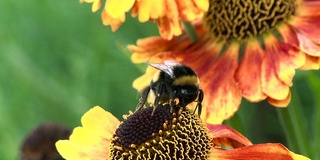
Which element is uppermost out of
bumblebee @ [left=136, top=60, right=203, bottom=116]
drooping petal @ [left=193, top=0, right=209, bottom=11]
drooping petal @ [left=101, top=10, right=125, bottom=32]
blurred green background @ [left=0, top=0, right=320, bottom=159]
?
blurred green background @ [left=0, top=0, right=320, bottom=159]

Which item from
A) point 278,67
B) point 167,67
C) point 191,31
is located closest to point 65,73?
point 191,31

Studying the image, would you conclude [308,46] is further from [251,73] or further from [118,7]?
[118,7]

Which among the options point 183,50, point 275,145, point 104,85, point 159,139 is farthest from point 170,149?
point 104,85

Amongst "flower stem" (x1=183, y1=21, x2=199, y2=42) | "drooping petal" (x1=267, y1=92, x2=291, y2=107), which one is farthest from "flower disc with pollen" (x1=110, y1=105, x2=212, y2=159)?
"flower stem" (x1=183, y1=21, x2=199, y2=42)

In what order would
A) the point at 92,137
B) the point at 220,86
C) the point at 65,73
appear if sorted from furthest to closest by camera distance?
the point at 65,73 < the point at 220,86 < the point at 92,137

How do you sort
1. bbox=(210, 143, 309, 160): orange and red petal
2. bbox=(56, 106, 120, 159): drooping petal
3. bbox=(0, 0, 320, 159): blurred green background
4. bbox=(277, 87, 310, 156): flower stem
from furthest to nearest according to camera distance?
bbox=(0, 0, 320, 159): blurred green background < bbox=(277, 87, 310, 156): flower stem < bbox=(56, 106, 120, 159): drooping petal < bbox=(210, 143, 309, 160): orange and red petal

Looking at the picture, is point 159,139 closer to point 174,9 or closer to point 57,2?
point 174,9

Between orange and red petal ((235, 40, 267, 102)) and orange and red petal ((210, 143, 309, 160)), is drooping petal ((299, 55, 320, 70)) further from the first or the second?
orange and red petal ((210, 143, 309, 160))
